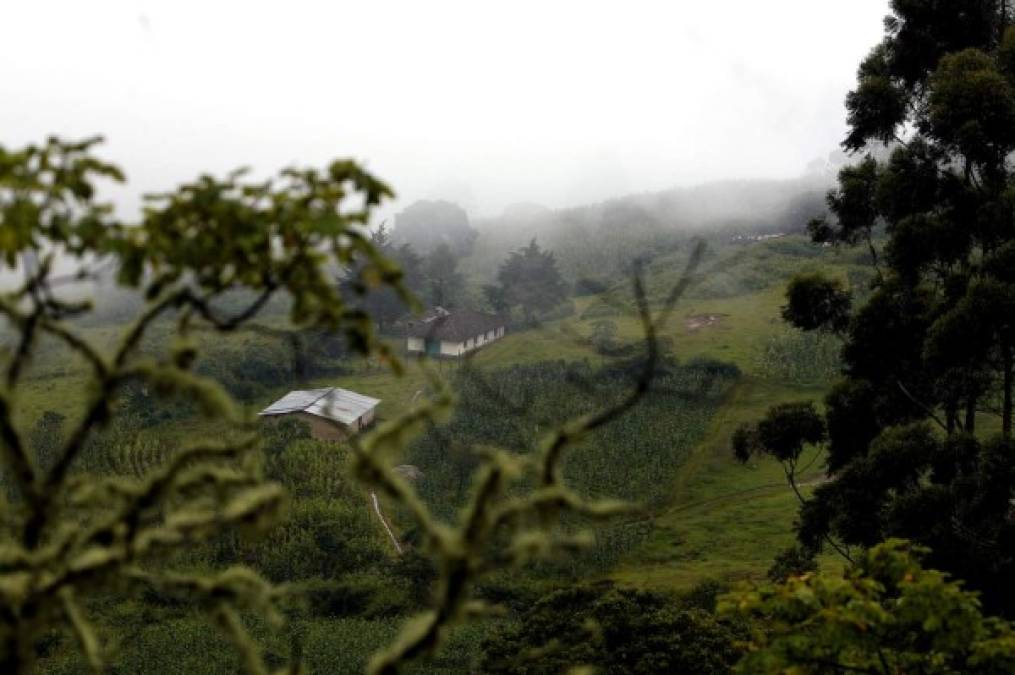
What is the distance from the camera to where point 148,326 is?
3.17 m

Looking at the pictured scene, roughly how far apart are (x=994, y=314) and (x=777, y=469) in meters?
21.9

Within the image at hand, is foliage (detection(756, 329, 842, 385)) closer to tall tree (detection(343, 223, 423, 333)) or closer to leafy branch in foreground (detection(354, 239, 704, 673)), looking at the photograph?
tall tree (detection(343, 223, 423, 333))

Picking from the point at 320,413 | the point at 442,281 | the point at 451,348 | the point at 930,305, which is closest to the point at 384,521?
the point at 320,413

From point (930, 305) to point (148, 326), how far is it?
14502 millimetres

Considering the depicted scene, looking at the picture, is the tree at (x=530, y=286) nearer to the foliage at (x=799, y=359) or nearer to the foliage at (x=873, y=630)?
the foliage at (x=799, y=359)

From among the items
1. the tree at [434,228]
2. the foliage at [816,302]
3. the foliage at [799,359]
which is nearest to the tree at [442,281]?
the tree at [434,228]

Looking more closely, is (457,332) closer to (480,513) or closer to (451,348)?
(451,348)

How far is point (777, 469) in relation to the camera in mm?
34094

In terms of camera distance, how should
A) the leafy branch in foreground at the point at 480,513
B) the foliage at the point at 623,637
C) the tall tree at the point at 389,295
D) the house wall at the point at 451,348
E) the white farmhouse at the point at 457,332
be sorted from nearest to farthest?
the leafy branch in foreground at the point at 480,513
the foliage at the point at 623,637
the house wall at the point at 451,348
the white farmhouse at the point at 457,332
the tall tree at the point at 389,295

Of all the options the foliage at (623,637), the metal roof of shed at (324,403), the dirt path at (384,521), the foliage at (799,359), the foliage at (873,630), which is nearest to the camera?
the foliage at (873,630)

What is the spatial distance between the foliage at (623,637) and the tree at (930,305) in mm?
3227

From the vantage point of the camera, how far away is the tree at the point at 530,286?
63688mm

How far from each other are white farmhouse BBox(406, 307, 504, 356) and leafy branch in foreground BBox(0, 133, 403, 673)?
165 ft

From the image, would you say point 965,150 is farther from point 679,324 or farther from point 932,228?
point 679,324
